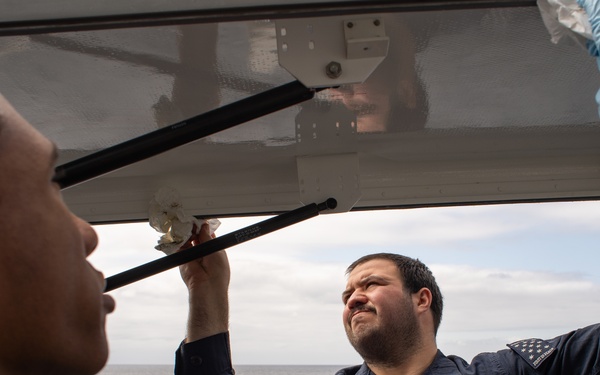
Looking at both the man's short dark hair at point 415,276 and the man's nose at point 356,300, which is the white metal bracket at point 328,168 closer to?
the man's nose at point 356,300

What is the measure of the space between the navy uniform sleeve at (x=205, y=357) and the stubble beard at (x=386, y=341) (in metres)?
0.66

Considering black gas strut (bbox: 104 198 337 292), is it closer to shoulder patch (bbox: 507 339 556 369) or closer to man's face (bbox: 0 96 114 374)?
shoulder patch (bbox: 507 339 556 369)

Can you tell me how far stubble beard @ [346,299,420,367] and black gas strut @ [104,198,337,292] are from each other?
1.10 m

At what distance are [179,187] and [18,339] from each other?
6.43ft

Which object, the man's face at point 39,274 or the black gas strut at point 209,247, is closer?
the man's face at point 39,274

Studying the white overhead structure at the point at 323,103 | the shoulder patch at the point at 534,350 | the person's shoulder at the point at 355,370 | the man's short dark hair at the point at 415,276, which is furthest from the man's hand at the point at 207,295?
the shoulder patch at the point at 534,350

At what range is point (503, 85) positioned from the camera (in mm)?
2254

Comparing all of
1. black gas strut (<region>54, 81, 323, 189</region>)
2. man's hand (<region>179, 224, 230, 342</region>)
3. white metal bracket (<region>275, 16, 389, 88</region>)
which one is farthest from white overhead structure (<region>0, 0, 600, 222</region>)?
man's hand (<region>179, 224, 230, 342</region>)

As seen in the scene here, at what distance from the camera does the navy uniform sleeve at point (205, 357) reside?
3.11 metres

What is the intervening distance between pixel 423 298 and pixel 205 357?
3.99 feet

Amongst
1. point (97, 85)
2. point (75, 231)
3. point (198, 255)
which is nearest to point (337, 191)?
point (198, 255)

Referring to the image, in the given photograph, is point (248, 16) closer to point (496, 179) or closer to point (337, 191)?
point (337, 191)

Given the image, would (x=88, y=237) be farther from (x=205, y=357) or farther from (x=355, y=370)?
(x=355, y=370)


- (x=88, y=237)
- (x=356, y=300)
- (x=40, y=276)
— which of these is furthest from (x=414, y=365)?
(x=40, y=276)
